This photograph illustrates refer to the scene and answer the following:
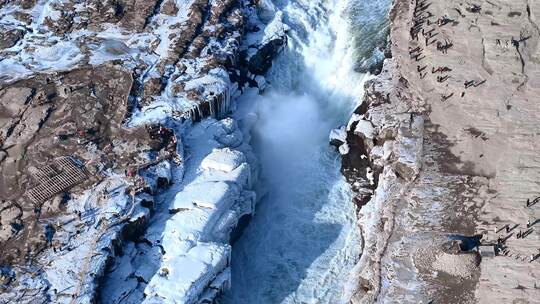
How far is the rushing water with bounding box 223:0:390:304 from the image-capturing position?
31016 mm

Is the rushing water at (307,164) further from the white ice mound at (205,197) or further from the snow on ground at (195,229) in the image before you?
the white ice mound at (205,197)

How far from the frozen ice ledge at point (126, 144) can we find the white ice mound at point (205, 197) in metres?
0.06

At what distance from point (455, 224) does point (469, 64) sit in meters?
9.96

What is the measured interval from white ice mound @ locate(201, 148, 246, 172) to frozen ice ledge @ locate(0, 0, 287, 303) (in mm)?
69

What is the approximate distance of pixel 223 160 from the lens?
106 ft

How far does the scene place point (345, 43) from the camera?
131 feet

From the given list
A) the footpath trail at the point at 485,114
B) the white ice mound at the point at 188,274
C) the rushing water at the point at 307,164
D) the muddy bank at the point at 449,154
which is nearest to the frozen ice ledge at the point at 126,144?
the white ice mound at the point at 188,274


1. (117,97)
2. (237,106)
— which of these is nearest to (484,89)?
(237,106)

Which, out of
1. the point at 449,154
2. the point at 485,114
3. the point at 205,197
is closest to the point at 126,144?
the point at 205,197

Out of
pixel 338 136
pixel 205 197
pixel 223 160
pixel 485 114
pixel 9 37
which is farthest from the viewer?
pixel 9 37

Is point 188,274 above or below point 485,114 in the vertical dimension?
below

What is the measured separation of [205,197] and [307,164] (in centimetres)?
736

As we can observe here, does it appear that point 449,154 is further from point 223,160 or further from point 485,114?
point 223,160

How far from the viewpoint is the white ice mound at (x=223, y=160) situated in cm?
3234
